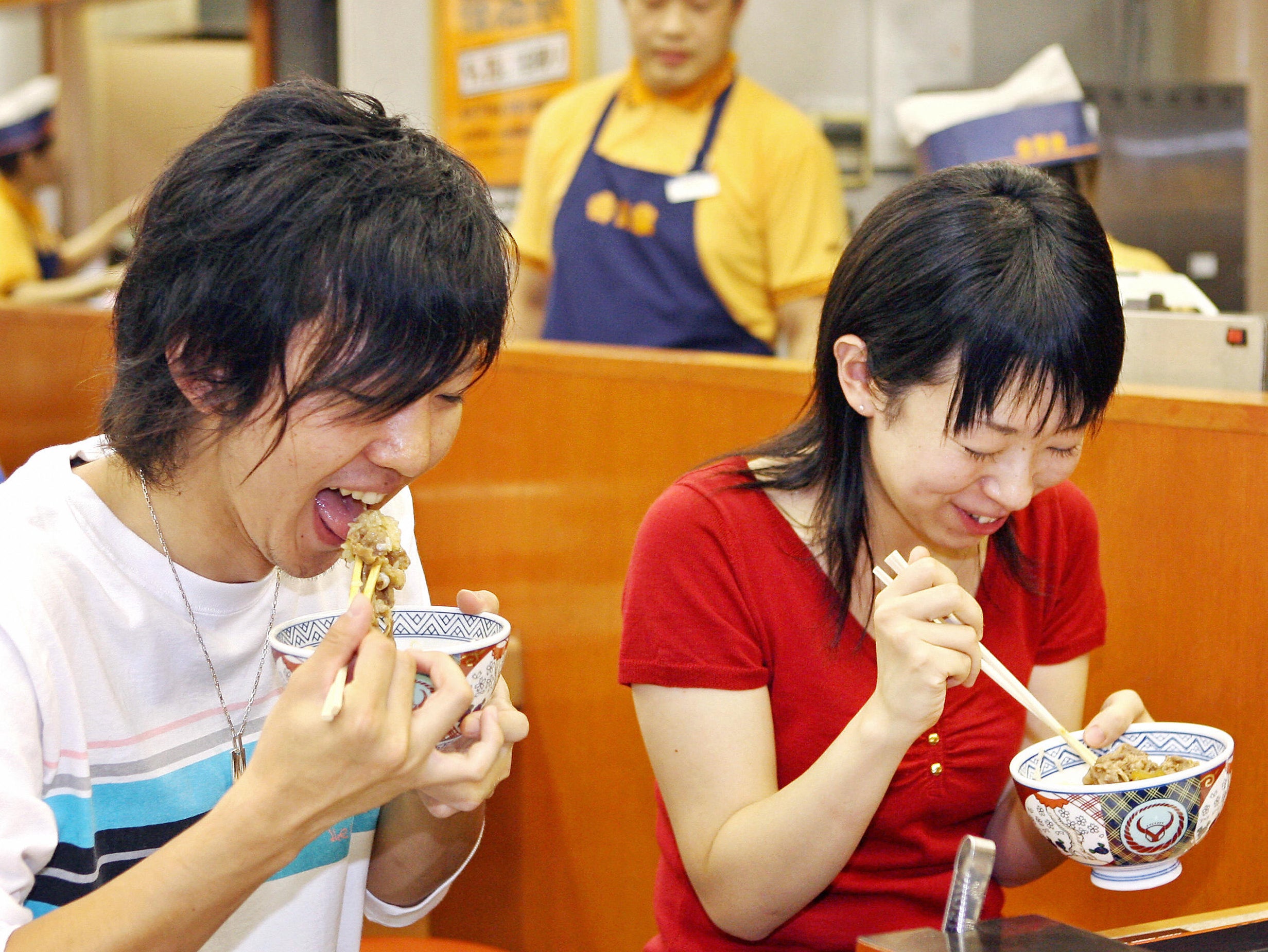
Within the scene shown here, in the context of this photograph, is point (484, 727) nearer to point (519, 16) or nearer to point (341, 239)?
point (341, 239)

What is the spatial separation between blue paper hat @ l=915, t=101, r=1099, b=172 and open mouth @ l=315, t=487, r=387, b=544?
1978 mm

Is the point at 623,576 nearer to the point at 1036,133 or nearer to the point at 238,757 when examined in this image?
the point at 238,757

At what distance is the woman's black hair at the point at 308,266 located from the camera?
3.12 feet

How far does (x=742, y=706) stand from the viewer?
1.25 metres

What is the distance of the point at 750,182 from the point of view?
2.75 m

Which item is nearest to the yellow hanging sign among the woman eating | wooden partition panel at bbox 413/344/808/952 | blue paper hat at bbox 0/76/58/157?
wooden partition panel at bbox 413/344/808/952

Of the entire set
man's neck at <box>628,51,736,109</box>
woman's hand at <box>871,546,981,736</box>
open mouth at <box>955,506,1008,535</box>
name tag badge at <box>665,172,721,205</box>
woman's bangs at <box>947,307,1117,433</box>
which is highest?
man's neck at <box>628,51,736,109</box>

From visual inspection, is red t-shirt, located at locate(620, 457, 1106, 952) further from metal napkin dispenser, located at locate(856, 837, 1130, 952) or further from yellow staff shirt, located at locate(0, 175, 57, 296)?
yellow staff shirt, located at locate(0, 175, 57, 296)

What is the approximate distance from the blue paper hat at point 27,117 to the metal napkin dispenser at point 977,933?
5734 mm

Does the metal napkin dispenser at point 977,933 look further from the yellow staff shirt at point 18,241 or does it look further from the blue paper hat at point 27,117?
the blue paper hat at point 27,117

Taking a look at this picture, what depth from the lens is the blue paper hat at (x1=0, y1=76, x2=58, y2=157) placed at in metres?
5.64

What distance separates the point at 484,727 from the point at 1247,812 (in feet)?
2.91

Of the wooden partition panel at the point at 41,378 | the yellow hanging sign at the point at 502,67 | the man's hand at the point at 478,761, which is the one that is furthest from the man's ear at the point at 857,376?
the yellow hanging sign at the point at 502,67

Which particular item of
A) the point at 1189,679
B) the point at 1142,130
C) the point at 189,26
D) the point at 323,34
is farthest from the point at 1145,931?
the point at 189,26
